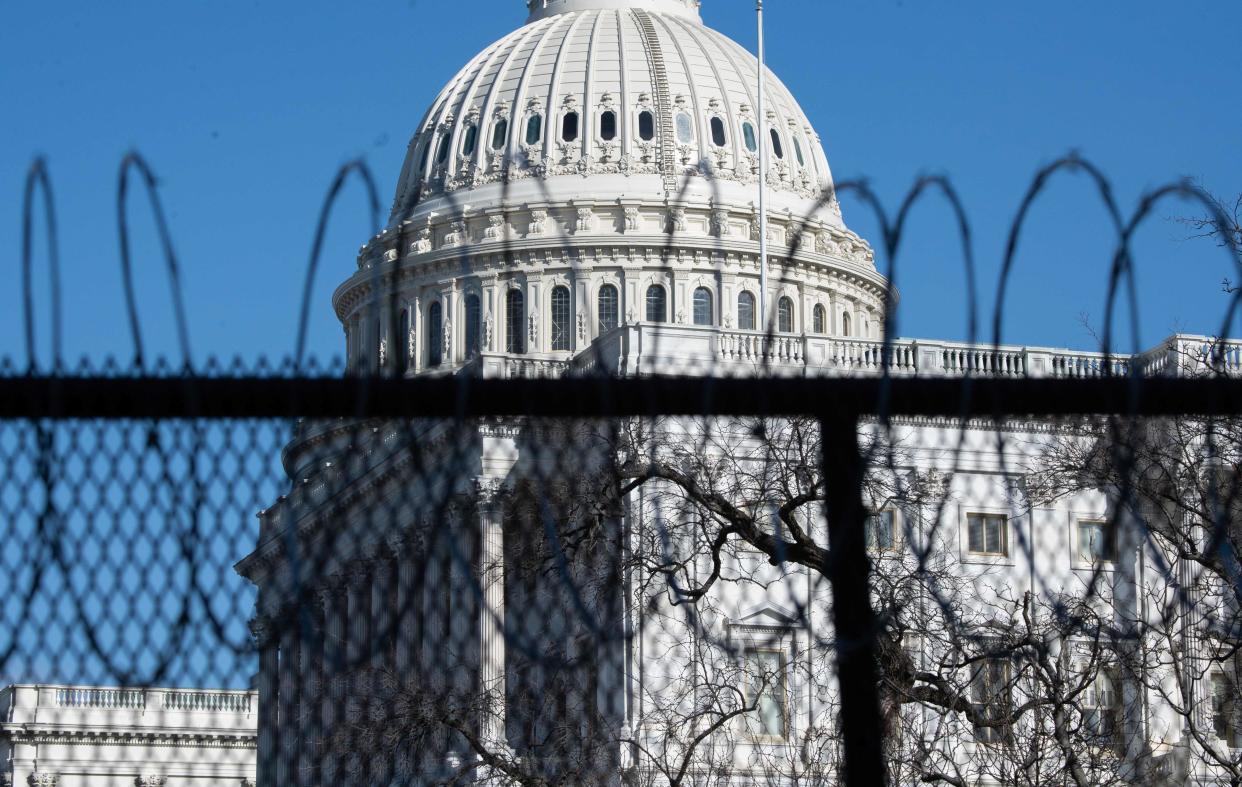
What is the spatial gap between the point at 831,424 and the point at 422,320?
4185 inches

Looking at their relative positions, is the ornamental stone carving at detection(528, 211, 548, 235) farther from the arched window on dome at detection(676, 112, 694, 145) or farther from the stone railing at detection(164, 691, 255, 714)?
the stone railing at detection(164, 691, 255, 714)

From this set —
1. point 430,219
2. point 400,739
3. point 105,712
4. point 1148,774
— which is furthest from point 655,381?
point 430,219

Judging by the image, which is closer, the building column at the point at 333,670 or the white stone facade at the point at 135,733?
the building column at the point at 333,670

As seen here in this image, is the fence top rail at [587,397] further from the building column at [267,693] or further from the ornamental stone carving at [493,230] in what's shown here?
the ornamental stone carving at [493,230]

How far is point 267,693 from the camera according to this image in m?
12.1

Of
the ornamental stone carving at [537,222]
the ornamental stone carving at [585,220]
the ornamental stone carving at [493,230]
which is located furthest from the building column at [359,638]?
the ornamental stone carving at [585,220]

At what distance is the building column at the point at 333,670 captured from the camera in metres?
8.19

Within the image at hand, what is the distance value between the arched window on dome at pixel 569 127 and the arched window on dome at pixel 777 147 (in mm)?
10425

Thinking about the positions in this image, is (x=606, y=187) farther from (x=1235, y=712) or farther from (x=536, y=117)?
(x=1235, y=712)

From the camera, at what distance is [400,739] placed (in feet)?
56.0

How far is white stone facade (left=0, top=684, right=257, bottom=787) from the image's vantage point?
845 cm

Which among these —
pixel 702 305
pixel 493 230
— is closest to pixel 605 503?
pixel 702 305

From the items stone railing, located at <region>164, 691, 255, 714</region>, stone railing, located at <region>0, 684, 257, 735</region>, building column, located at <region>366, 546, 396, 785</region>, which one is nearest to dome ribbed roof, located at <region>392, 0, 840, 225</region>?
building column, located at <region>366, 546, 396, 785</region>

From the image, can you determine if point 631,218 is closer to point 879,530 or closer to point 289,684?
point 289,684
